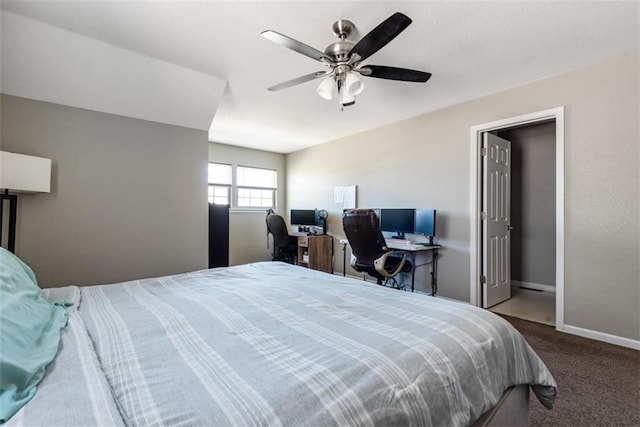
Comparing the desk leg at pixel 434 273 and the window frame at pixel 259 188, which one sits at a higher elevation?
the window frame at pixel 259 188

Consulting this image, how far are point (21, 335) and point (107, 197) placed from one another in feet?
7.46

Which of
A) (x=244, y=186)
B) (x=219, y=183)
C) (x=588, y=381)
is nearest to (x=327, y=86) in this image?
(x=588, y=381)

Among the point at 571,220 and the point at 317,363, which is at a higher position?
the point at 571,220

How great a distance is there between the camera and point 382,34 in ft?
5.21

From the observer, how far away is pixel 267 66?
2.50 metres

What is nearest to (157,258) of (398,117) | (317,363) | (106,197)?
(106,197)

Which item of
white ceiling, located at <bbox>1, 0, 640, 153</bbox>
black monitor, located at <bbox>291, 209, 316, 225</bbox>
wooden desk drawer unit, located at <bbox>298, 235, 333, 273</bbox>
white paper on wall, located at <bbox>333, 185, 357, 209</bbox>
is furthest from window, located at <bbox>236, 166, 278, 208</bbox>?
white ceiling, located at <bbox>1, 0, 640, 153</bbox>

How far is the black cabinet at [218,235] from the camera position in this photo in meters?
3.47

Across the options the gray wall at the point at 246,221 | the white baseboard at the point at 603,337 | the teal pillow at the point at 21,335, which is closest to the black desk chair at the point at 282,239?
the gray wall at the point at 246,221

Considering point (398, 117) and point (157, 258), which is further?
point (398, 117)

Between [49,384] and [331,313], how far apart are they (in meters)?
0.93

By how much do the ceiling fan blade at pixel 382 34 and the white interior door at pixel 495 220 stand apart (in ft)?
7.16

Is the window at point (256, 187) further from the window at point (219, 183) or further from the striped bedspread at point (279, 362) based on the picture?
the striped bedspread at point (279, 362)

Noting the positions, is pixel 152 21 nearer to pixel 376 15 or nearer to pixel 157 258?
pixel 376 15
